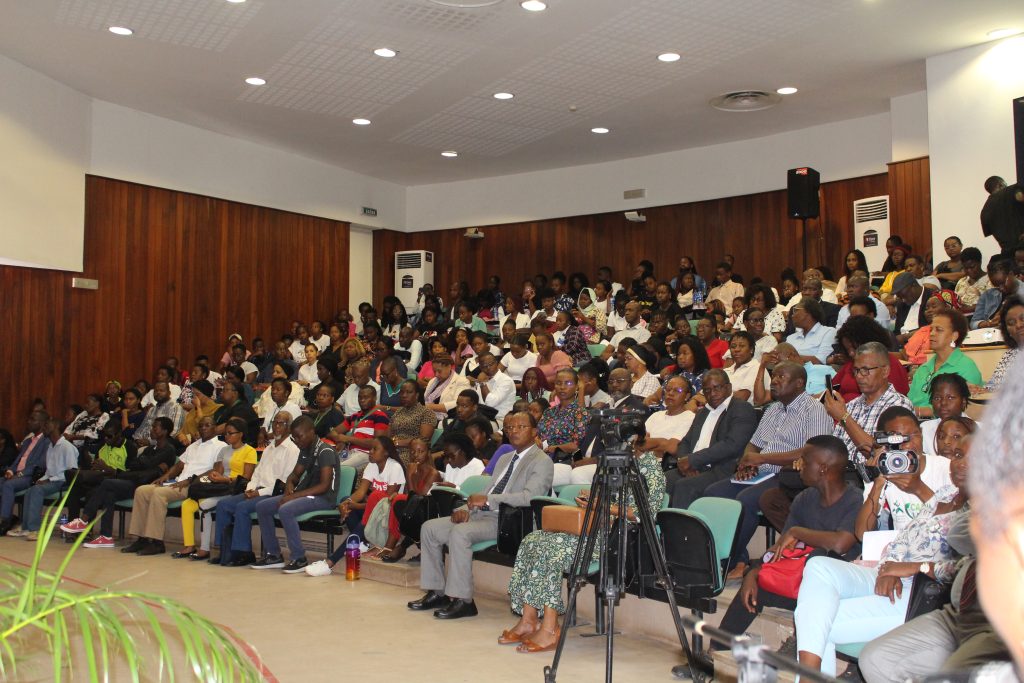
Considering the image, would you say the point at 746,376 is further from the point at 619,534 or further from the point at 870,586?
the point at 870,586

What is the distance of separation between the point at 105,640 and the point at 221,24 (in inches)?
315

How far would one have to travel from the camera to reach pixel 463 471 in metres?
6.77

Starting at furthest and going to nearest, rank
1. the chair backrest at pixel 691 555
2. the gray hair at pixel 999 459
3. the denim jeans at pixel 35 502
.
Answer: the denim jeans at pixel 35 502 < the chair backrest at pixel 691 555 < the gray hair at pixel 999 459

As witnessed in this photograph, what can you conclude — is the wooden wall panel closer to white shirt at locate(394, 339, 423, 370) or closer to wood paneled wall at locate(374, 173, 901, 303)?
wood paneled wall at locate(374, 173, 901, 303)

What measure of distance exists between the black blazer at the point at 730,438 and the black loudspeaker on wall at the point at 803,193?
6032 mm

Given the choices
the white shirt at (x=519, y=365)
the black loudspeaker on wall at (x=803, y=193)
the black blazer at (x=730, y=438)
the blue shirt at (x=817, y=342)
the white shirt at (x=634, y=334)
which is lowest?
the black blazer at (x=730, y=438)

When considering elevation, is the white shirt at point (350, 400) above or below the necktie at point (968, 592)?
above

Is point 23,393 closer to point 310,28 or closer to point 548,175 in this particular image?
point 310,28

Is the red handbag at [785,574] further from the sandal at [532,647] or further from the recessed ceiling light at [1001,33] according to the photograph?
the recessed ceiling light at [1001,33]

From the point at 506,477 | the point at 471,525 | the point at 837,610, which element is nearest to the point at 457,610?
the point at 471,525

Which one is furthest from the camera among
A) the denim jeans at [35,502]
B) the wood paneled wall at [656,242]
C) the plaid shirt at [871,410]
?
the wood paneled wall at [656,242]

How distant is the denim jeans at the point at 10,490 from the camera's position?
31.0ft

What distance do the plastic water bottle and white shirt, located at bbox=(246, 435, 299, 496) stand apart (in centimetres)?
125

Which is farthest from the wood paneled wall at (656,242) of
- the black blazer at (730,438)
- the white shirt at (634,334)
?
the black blazer at (730,438)
